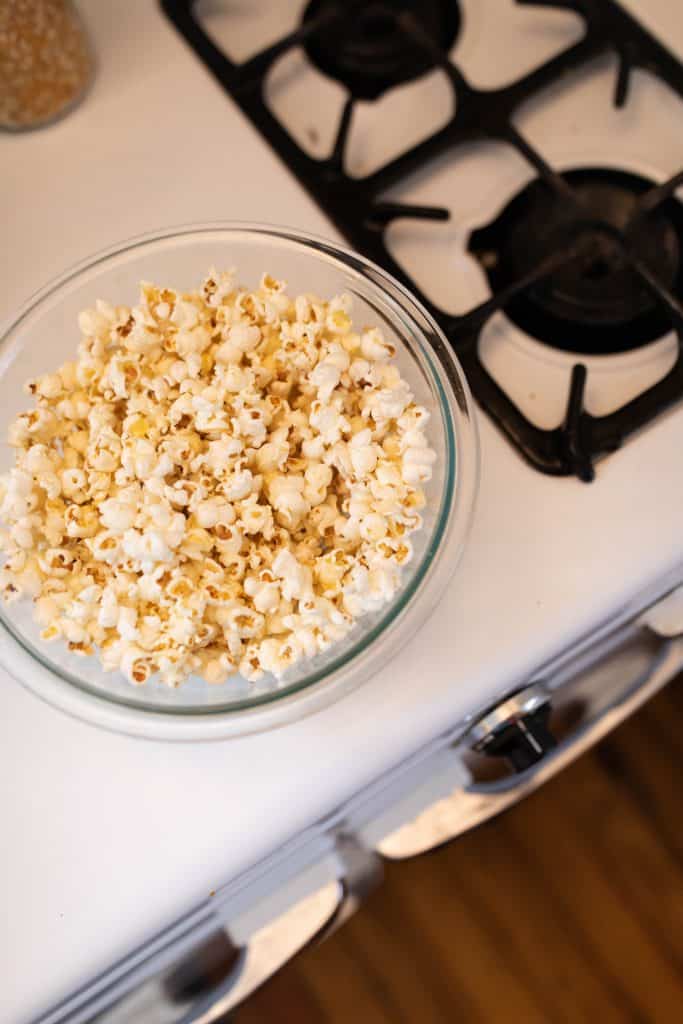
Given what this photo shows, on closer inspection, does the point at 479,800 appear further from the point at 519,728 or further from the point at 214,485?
the point at 214,485

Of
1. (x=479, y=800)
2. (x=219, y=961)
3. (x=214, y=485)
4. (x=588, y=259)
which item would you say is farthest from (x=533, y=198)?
(x=219, y=961)

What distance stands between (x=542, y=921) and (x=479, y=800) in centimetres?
57

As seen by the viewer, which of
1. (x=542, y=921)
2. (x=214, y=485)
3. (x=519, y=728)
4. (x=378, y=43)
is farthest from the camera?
(x=542, y=921)

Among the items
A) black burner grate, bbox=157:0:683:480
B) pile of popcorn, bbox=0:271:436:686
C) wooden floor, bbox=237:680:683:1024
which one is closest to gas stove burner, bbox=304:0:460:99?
black burner grate, bbox=157:0:683:480

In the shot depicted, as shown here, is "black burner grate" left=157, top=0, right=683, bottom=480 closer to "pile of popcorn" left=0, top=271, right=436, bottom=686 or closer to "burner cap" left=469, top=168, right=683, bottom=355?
"burner cap" left=469, top=168, right=683, bottom=355

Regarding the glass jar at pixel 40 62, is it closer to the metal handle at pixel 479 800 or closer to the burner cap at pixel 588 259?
the burner cap at pixel 588 259

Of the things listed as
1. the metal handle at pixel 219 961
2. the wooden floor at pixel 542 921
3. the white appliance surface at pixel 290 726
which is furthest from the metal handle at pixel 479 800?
the wooden floor at pixel 542 921

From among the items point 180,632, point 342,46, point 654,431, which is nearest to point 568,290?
point 654,431

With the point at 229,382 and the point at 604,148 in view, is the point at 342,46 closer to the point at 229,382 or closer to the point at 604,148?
the point at 604,148

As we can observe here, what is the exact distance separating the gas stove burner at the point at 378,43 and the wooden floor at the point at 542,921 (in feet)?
3.02

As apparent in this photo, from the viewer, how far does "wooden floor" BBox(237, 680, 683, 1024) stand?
1303 mm

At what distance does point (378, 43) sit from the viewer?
83cm

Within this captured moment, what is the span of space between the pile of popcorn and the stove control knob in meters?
0.16

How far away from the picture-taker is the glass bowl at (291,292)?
61 centimetres
